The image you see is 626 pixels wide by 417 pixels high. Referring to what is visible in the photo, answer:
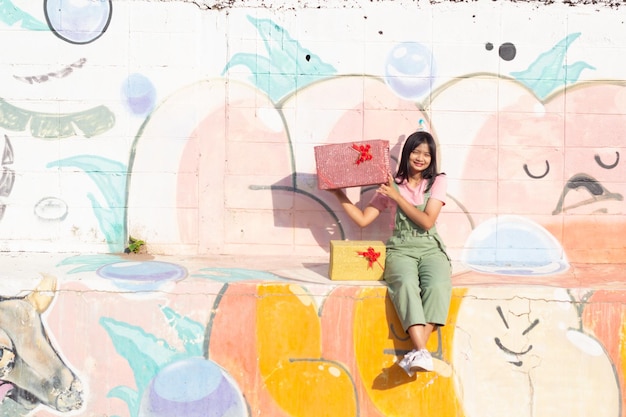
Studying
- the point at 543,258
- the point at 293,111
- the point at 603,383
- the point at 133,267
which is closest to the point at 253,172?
the point at 293,111

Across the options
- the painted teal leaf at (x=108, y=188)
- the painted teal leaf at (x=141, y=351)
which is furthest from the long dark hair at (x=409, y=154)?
the painted teal leaf at (x=108, y=188)

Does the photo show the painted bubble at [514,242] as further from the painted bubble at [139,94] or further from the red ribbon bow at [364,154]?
the painted bubble at [139,94]

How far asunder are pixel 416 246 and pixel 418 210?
0.24 metres

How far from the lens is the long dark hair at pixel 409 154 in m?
4.60

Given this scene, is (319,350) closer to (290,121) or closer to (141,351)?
(141,351)

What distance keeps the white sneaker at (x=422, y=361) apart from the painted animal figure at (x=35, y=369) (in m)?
2.12

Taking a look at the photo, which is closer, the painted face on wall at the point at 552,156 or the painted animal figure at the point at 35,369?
the painted animal figure at the point at 35,369

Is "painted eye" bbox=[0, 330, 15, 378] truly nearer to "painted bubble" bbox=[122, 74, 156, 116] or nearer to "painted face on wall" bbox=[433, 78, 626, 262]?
"painted bubble" bbox=[122, 74, 156, 116]

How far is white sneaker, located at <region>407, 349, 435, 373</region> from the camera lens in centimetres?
389

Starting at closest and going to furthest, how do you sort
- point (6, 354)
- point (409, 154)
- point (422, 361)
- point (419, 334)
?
point (422, 361) < point (419, 334) < point (6, 354) < point (409, 154)

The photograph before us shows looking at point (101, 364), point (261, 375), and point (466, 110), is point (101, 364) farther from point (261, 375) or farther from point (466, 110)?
point (466, 110)

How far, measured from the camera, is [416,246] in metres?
4.49

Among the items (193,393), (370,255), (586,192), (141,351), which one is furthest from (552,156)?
(141,351)

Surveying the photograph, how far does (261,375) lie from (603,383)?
217 centimetres
